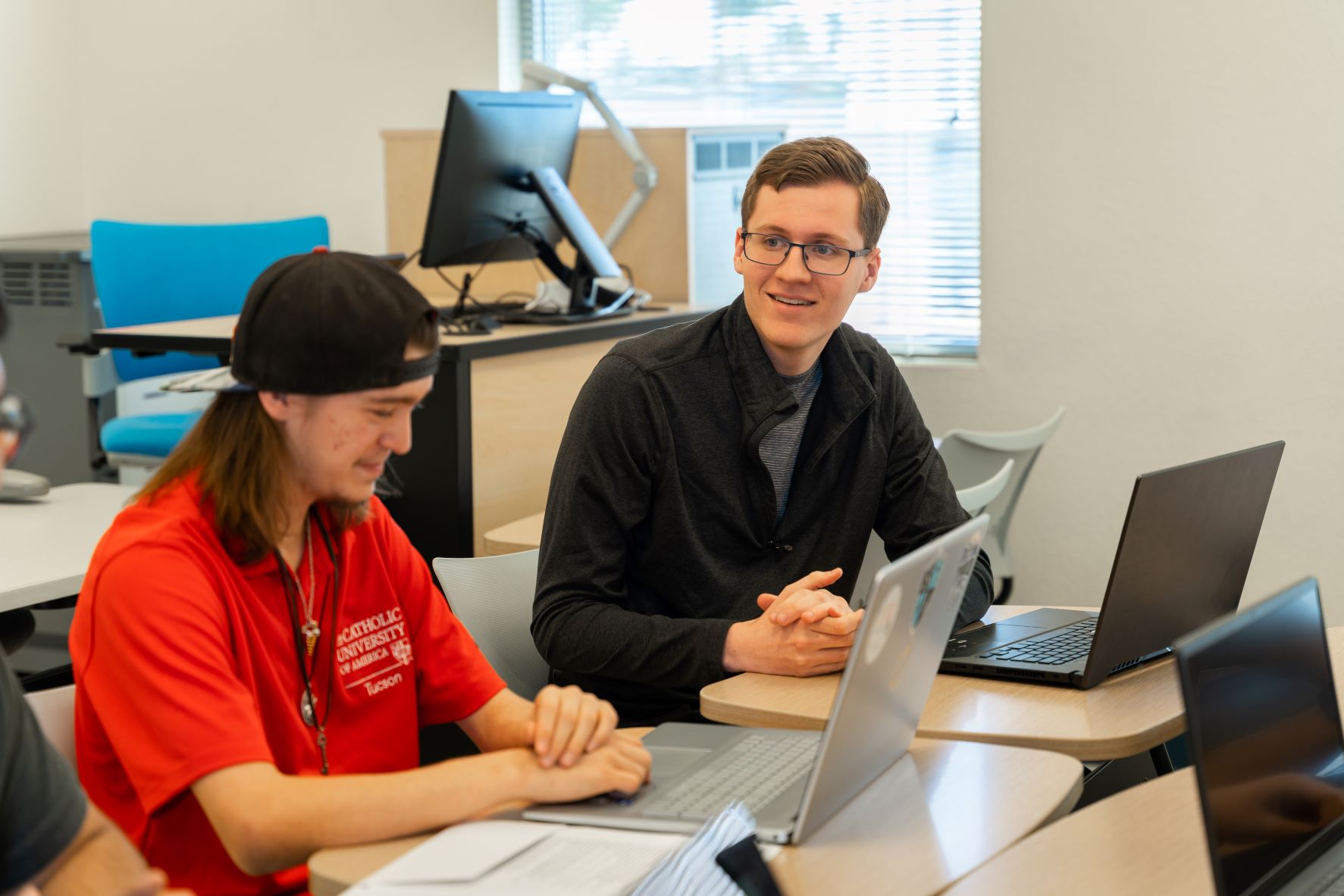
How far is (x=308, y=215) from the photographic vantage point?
5059mm

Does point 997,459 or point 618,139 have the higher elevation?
point 618,139

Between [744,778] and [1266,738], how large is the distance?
1.48 ft

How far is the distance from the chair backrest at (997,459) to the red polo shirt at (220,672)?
69.9 inches

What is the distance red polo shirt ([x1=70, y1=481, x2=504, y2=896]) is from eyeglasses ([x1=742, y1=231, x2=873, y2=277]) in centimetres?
68

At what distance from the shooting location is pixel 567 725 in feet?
4.15

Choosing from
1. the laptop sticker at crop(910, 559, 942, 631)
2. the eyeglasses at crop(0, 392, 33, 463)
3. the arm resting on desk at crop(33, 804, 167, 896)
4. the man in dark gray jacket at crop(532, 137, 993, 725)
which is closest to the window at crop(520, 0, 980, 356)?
the man in dark gray jacket at crop(532, 137, 993, 725)

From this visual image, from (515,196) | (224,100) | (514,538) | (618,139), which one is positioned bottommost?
(514,538)

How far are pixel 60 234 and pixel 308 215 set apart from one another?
99 centimetres

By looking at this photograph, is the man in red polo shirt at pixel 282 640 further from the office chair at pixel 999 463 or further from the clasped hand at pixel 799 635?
the office chair at pixel 999 463

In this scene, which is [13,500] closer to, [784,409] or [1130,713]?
[784,409]

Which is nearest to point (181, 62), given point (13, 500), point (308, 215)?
point (308, 215)

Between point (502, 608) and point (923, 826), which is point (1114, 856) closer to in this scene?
point (923, 826)

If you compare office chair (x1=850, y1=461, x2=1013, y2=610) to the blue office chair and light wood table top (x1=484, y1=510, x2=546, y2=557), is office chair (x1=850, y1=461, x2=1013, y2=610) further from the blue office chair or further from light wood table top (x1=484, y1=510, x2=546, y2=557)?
the blue office chair

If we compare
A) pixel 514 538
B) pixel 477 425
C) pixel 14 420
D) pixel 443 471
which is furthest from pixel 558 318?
pixel 14 420
